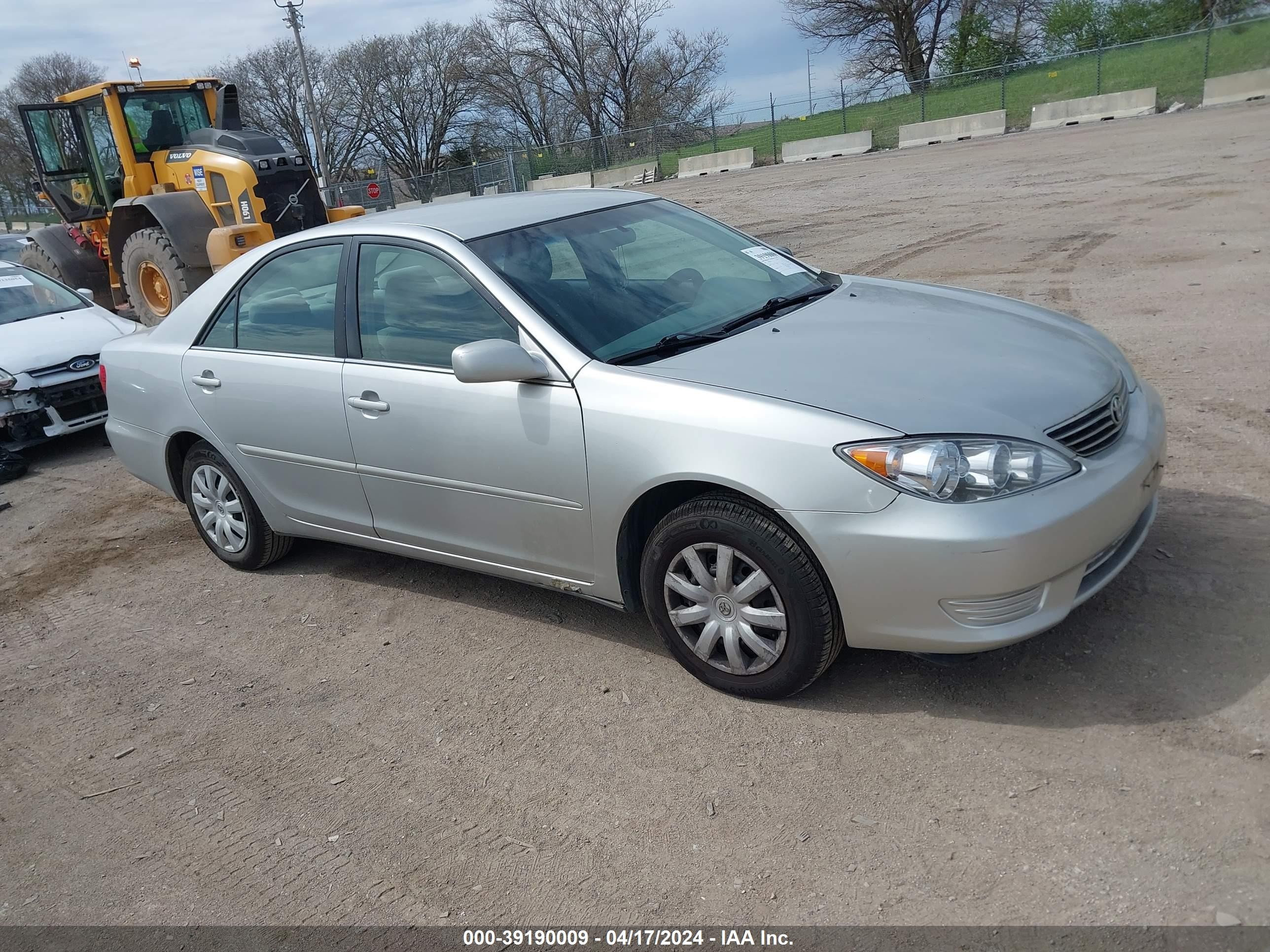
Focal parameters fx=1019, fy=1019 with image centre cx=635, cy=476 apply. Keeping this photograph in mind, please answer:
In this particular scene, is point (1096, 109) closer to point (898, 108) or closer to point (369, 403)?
point (898, 108)

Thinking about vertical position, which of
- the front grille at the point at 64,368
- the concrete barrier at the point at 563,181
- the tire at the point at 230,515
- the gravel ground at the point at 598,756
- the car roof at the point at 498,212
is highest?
the car roof at the point at 498,212

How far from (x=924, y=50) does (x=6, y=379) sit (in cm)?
5268

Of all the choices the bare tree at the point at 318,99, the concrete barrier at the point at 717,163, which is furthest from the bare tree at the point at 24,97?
the concrete barrier at the point at 717,163

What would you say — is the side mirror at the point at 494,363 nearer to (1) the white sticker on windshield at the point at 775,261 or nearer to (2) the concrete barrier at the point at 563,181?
(1) the white sticker on windshield at the point at 775,261

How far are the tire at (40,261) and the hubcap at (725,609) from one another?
1296cm

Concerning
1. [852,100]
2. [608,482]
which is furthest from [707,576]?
[852,100]

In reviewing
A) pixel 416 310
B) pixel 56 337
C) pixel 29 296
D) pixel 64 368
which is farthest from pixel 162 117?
pixel 416 310

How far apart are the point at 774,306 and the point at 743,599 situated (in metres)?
1.38

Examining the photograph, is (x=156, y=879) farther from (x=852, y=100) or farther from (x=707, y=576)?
(x=852, y=100)

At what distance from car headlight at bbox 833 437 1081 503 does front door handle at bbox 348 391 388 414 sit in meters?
2.02

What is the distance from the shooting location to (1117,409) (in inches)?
139

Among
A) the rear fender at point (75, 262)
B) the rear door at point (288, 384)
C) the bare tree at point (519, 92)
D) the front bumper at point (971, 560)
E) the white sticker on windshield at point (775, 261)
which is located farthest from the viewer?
the bare tree at point (519, 92)

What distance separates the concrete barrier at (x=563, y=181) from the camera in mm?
37719

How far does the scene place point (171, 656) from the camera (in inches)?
181
